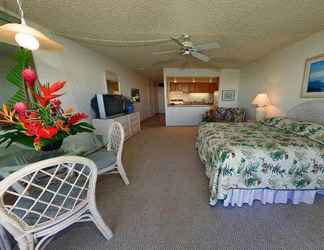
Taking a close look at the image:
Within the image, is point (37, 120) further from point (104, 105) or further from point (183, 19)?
point (104, 105)

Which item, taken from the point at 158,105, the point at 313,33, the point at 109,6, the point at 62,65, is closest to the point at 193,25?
the point at 109,6

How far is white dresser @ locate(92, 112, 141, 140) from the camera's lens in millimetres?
3225

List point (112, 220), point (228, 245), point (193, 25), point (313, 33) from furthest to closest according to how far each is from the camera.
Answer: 1. point (313, 33)
2. point (193, 25)
3. point (112, 220)
4. point (228, 245)

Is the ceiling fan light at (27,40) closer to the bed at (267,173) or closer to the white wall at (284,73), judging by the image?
the bed at (267,173)

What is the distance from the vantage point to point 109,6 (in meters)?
1.72

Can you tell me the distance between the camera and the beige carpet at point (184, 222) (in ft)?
3.92

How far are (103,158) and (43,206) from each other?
807mm

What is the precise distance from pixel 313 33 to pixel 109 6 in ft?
11.2

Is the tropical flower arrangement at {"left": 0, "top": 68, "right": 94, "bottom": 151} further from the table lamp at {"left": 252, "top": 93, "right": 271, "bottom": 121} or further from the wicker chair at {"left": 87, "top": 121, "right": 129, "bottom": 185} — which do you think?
the table lamp at {"left": 252, "top": 93, "right": 271, "bottom": 121}

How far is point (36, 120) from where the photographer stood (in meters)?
1.04

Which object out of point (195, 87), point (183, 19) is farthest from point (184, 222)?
point (195, 87)

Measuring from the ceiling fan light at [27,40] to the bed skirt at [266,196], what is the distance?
2.38m

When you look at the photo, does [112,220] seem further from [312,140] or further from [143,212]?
[312,140]

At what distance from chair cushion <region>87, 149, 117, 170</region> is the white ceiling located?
1.86 m
